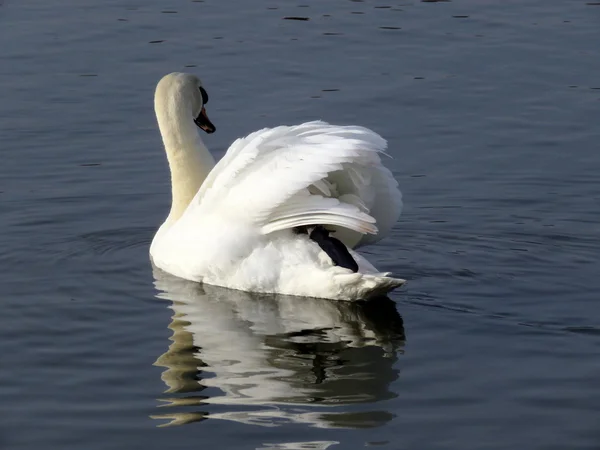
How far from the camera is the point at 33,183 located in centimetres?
1173

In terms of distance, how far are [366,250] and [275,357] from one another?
236 centimetres

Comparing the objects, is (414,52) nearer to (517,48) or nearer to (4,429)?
(517,48)

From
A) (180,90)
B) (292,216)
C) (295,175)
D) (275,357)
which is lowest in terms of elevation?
(275,357)

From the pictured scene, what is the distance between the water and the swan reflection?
0.06ft

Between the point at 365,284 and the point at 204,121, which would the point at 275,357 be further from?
the point at 204,121

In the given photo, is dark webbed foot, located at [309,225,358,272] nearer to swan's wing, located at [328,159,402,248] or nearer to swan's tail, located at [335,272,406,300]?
swan's tail, located at [335,272,406,300]

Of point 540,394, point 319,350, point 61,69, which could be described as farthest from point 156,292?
point 61,69

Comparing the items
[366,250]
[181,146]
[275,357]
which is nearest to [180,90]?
[181,146]

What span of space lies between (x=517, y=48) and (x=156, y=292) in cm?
710

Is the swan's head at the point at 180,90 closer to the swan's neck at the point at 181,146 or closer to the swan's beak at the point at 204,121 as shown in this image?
the swan's neck at the point at 181,146

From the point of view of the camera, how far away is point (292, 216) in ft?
27.9

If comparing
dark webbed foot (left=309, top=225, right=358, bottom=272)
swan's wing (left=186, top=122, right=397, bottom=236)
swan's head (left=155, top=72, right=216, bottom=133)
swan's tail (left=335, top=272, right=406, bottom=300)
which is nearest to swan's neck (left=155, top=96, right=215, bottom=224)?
swan's head (left=155, top=72, right=216, bottom=133)

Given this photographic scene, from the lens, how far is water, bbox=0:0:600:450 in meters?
7.05

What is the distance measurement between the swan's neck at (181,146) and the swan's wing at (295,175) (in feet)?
4.42
